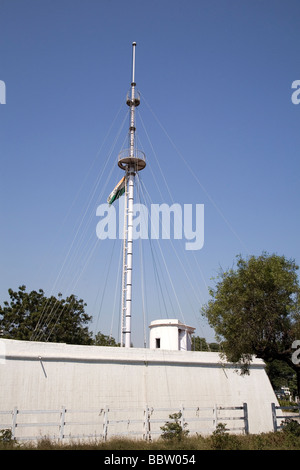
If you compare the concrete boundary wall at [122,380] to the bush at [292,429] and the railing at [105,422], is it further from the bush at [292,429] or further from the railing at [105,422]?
the bush at [292,429]

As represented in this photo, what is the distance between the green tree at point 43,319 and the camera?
34.6m

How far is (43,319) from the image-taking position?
36812mm

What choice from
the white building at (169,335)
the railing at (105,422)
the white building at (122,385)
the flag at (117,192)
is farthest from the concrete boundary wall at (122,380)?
the flag at (117,192)

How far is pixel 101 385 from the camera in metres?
17.8

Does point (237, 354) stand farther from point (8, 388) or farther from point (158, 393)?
point (8, 388)

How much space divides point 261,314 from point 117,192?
663 inches

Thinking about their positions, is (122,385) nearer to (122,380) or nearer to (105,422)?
(122,380)

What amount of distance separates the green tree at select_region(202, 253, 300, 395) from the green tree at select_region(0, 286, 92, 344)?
71.8 feet

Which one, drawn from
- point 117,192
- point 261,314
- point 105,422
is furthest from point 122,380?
point 117,192

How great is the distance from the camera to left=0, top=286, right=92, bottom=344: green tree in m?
34.6

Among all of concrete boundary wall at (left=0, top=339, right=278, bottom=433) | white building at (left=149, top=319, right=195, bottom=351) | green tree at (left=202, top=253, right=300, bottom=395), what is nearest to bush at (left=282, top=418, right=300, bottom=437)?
green tree at (left=202, top=253, right=300, bottom=395)

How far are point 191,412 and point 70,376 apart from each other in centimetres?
652

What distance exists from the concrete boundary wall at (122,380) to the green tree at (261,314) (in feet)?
12.3
